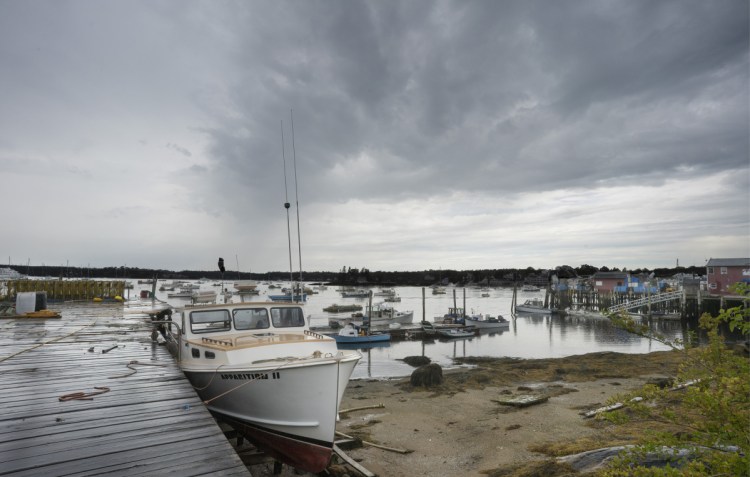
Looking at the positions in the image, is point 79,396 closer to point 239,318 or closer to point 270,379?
point 270,379

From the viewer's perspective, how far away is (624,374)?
926 inches

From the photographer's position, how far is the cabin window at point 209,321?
11945 millimetres

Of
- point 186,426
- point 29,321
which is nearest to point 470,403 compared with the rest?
point 186,426

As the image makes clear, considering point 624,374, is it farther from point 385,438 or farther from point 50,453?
point 50,453

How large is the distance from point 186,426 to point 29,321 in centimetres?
2014

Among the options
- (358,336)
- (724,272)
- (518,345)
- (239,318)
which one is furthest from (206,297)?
(724,272)

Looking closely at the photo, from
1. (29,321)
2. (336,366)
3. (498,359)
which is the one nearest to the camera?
(336,366)

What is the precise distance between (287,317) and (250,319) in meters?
1.09

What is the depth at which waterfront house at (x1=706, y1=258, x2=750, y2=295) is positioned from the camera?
5566 centimetres

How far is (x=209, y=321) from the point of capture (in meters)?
12.0

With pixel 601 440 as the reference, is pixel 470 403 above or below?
below

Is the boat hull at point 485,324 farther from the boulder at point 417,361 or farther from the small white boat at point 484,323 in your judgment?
the boulder at point 417,361

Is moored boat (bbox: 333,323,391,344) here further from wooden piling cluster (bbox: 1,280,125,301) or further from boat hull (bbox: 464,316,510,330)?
wooden piling cluster (bbox: 1,280,125,301)

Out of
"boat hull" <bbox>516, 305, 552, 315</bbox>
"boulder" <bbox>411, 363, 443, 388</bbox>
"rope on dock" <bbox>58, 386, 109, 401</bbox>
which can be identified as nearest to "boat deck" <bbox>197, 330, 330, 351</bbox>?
"rope on dock" <bbox>58, 386, 109, 401</bbox>
